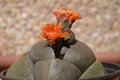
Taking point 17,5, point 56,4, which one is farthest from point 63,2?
point 17,5

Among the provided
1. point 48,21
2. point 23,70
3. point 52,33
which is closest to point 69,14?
point 52,33

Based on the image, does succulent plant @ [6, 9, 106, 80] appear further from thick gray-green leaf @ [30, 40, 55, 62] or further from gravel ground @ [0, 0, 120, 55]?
gravel ground @ [0, 0, 120, 55]

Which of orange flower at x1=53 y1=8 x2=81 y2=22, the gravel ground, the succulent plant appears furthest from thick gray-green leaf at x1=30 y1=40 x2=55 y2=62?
the gravel ground

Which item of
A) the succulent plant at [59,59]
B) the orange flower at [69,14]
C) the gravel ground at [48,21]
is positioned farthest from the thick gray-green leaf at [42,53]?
the gravel ground at [48,21]

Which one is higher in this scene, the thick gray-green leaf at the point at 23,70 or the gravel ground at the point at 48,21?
the thick gray-green leaf at the point at 23,70

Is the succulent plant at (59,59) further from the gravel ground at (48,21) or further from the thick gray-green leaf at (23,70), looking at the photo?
the gravel ground at (48,21)

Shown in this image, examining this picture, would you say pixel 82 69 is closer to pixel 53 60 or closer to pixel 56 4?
pixel 53 60
